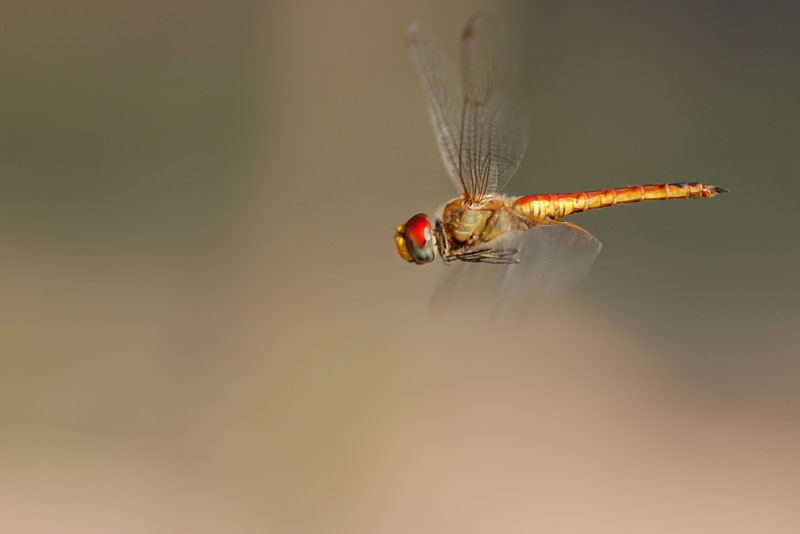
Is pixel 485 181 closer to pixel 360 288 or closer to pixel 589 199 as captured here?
pixel 589 199

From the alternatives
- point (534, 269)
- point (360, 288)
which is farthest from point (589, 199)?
point (360, 288)

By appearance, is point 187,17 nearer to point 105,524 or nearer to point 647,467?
point 105,524

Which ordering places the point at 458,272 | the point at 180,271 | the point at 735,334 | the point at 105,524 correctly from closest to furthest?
the point at 458,272 → the point at 105,524 → the point at 735,334 → the point at 180,271

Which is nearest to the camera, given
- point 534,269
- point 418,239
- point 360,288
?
point 418,239

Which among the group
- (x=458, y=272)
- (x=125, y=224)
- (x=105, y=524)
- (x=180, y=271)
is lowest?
(x=105, y=524)

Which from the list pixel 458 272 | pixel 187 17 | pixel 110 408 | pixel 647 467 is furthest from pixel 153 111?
pixel 647 467

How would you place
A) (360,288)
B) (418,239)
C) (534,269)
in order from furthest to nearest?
1. (360,288)
2. (534,269)
3. (418,239)

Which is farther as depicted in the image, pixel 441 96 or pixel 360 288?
pixel 360 288
